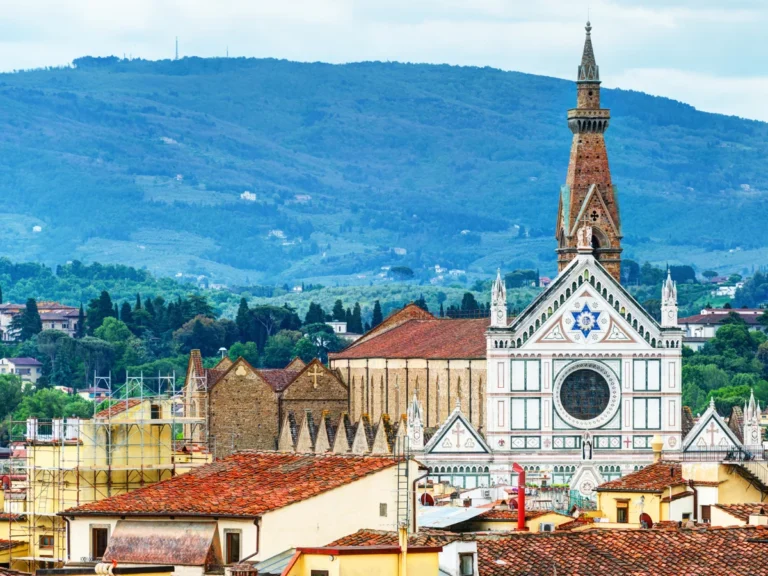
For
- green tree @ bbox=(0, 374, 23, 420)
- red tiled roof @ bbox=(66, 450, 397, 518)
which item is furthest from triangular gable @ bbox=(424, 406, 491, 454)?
red tiled roof @ bbox=(66, 450, 397, 518)

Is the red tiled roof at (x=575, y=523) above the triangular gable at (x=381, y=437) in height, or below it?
below

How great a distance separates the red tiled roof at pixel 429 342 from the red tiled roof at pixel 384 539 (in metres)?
70.6

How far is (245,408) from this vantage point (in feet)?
375

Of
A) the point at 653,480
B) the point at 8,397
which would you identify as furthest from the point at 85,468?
the point at 8,397

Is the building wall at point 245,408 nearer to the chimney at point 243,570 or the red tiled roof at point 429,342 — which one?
the red tiled roof at point 429,342

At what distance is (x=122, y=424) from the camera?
46.1 m

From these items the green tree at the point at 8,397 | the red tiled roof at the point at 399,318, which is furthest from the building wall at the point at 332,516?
the green tree at the point at 8,397

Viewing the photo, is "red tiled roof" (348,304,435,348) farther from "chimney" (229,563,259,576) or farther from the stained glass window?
"chimney" (229,563,259,576)

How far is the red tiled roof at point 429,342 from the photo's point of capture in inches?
4227

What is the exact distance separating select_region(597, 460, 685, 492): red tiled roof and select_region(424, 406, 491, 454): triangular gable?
4910 centimetres

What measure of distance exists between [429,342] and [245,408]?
7.80m

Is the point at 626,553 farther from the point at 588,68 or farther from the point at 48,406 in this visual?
the point at 48,406

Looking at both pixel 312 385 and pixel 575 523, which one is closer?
Result: pixel 575 523

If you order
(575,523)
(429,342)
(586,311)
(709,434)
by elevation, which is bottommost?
(575,523)
